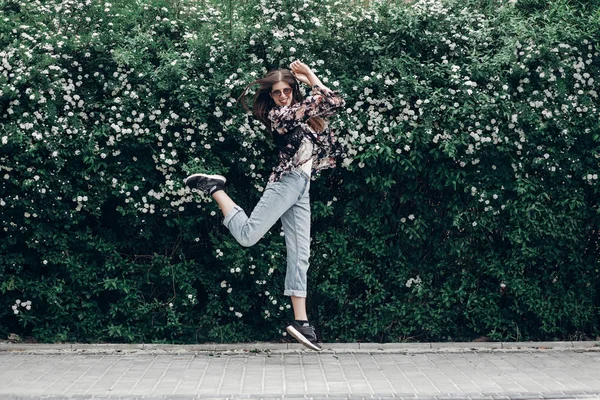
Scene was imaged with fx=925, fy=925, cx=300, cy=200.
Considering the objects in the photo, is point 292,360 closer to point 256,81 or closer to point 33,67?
point 256,81

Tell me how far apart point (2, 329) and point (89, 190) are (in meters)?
1.57

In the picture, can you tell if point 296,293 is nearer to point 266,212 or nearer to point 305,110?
point 266,212

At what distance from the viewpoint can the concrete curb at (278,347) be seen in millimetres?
8383

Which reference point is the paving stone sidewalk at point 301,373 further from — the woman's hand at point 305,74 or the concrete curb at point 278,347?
the woman's hand at point 305,74

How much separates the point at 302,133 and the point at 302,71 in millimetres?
504

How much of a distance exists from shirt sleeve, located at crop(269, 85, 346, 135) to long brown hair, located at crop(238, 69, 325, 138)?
6.3 inches

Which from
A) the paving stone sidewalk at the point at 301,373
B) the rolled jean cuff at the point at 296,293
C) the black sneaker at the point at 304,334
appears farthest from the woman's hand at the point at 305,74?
the paving stone sidewalk at the point at 301,373

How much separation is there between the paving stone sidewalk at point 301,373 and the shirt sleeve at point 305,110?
202cm

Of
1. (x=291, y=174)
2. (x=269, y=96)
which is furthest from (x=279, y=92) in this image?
(x=291, y=174)

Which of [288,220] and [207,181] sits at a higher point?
[207,181]

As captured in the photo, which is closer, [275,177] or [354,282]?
[275,177]

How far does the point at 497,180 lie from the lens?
27.3 ft

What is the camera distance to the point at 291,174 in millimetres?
7586

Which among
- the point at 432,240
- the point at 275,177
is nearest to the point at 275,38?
the point at 275,177
